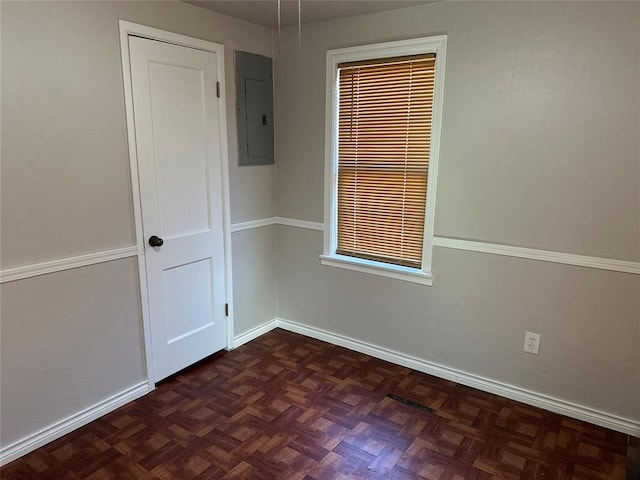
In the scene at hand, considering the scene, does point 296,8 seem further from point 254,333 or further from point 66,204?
point 254,333

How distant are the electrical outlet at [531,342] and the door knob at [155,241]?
223 centimetres

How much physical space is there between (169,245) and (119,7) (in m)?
1.32

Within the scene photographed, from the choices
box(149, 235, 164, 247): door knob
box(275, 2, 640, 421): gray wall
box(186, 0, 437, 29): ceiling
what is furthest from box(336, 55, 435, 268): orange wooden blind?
box(149, 235, 164, 247): door knob

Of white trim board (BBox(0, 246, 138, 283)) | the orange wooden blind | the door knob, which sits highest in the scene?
the orange wooden blind

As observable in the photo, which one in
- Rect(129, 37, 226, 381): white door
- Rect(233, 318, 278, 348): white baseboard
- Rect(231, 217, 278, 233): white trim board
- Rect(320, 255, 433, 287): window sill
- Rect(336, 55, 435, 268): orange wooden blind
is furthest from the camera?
Rect(233, 318, 278, 348): white baseboard

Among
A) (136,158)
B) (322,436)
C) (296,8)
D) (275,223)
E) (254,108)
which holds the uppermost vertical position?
(296,8)

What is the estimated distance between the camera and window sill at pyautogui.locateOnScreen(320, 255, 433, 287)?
271 centimetres

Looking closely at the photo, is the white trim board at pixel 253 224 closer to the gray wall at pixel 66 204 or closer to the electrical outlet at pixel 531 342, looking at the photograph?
the gray wall at pixel 66 204

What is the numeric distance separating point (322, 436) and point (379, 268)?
1.16 metres

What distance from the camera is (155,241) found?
8.09 ft

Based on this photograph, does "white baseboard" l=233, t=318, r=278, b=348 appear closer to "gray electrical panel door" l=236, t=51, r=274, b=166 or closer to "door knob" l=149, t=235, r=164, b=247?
"door knob" l=149, t=235, r=164, b=247

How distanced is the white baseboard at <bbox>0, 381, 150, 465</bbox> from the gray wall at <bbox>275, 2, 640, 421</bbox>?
5.68 feet

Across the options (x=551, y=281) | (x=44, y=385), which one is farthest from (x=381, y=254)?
(x=44, y=385)

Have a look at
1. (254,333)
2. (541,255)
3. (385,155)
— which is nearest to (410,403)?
(541,255)
